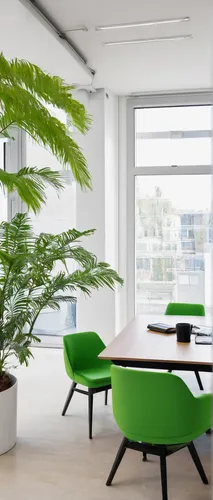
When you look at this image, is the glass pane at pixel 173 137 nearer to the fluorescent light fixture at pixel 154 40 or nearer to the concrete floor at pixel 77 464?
the fluorescent light fixture at pixel 154 40

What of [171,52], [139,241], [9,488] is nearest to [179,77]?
[171,52]

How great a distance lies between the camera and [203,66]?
505 cm

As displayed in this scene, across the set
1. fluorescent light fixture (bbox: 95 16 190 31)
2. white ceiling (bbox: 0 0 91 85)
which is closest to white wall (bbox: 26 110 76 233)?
white ceiling (bbox: 0 0 91 85)

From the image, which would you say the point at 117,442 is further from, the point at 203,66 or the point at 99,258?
the point at 203,66

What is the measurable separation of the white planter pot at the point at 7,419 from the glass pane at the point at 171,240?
3.21 meters

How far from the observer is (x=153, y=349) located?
3158 mm

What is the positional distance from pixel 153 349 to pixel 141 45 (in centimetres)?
282

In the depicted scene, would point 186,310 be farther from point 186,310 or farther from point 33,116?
point 33,116

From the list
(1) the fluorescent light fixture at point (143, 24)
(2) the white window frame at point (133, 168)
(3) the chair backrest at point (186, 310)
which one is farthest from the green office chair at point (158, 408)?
(2) the white window frame at point (133, 168)

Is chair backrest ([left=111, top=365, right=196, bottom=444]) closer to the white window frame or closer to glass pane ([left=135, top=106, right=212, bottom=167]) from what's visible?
the white window frame

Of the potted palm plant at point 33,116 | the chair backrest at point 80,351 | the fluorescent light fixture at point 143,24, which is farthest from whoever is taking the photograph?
the fluorescent light fixture at point 143,24

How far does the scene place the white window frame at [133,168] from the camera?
6020 mm

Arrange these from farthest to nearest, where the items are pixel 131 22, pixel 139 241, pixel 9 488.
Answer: pixel 139 241, pixel 131 22, pixel 9 488

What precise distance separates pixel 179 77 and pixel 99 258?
2208 mm
